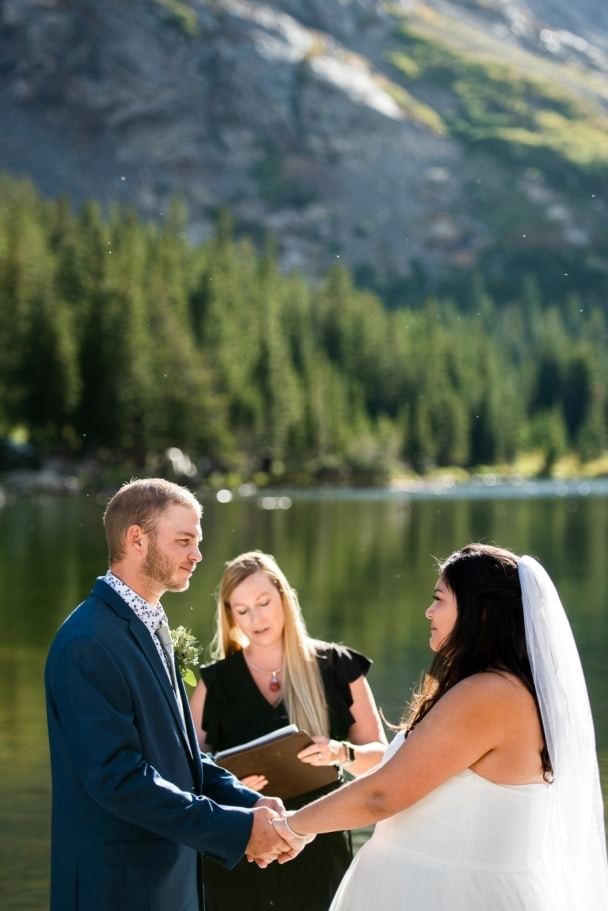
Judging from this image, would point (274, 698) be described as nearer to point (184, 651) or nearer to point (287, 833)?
point (184, 651)

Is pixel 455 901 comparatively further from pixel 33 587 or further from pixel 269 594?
pixel 33 587

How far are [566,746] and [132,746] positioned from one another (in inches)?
50.9

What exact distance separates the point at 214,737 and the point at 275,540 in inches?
1460

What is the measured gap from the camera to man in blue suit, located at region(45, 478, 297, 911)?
4.19 metres

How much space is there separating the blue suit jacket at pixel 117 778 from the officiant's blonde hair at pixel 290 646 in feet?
5.62

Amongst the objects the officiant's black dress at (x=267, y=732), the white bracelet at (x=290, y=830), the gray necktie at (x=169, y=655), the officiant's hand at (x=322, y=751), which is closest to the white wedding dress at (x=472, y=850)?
the white bracelet at (x=290, y=830)

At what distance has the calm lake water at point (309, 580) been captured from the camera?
47.1 feet

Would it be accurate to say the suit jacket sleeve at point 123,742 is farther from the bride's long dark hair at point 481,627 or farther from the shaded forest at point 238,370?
the shaded forest at point 238,370

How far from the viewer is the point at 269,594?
20.7 feet

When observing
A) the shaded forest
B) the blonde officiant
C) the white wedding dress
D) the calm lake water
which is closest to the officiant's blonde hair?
the blonde officiant

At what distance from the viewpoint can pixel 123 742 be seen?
418cm

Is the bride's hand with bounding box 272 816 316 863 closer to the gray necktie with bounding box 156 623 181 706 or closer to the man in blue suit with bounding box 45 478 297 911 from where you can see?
the man in blue suit with bounding box 45 478 297 911

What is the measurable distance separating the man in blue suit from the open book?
0.85 metres

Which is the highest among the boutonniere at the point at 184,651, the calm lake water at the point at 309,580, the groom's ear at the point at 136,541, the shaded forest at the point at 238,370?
the shaded forest at the point at 238,370
